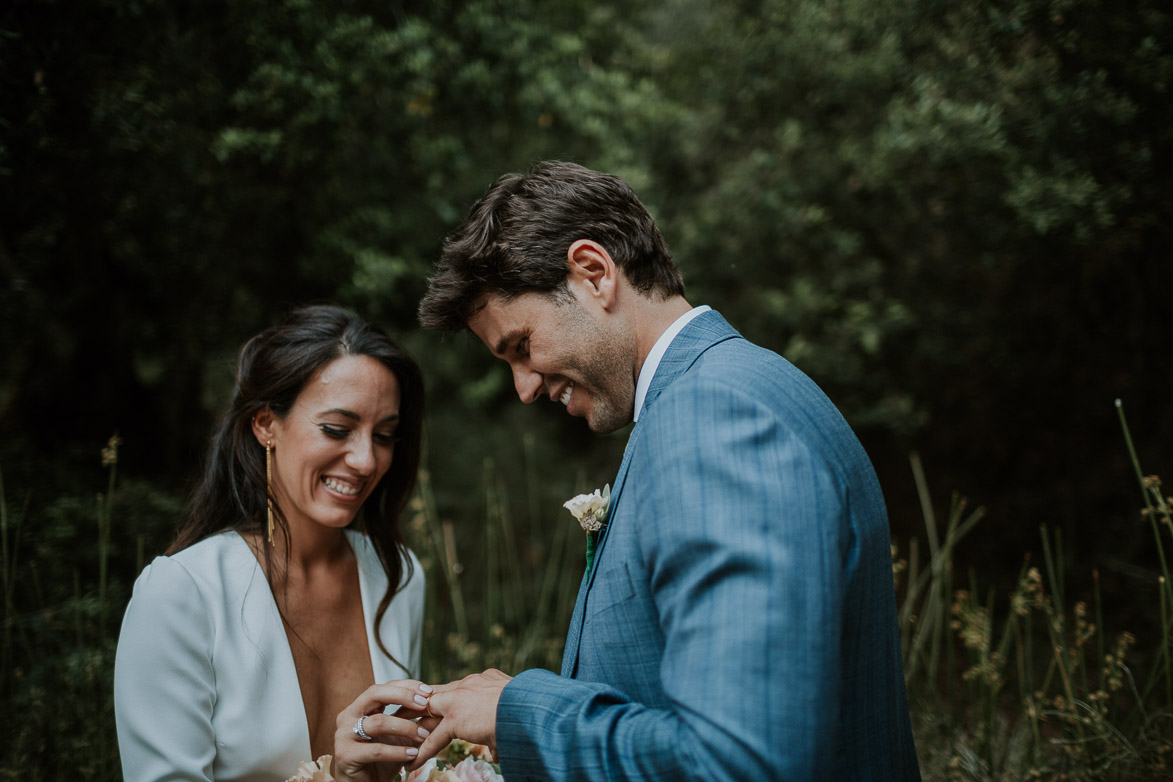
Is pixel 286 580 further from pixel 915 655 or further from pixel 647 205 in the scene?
pixel 647 205

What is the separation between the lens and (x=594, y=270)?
172 centimetres

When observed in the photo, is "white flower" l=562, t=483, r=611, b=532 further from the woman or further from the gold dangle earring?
the gold dangle earring

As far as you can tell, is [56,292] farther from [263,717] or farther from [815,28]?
[815,28]

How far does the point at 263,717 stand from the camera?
2.06 metres

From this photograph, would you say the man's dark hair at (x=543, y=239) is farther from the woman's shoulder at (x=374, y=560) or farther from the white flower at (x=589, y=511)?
the woman's shoulder at (x=374, y=560)

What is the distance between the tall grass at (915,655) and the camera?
2.56 m

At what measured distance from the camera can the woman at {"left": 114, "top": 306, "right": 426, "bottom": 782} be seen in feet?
6.29

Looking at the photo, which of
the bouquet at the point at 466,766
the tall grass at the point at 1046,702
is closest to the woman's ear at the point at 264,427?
the bouquet at the point at 466,766

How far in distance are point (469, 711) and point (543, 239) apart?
104 cm

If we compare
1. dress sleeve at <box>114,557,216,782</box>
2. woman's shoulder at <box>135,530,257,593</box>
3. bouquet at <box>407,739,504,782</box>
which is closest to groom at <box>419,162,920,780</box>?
bouquet at <box>407,739,504,782</box>

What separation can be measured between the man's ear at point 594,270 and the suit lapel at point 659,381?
0.77 feet

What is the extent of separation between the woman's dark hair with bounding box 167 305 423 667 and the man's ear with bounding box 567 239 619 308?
992mm

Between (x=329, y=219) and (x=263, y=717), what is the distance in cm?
395

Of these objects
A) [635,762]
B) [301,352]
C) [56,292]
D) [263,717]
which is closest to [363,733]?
[263,717]
